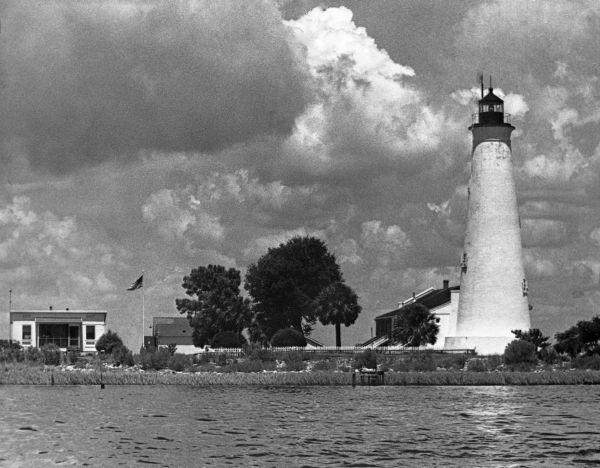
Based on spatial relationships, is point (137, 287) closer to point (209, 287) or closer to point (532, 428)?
point (209, 287)

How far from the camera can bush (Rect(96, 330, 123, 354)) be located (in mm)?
118369

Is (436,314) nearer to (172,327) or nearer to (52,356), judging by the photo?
(52,356)

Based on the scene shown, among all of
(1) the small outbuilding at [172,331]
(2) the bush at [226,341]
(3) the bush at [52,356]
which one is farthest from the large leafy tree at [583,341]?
(1) the small outbuilding at [172,331]

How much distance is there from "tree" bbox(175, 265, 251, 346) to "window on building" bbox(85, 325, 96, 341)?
10.8 meters

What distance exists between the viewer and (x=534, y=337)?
3472 inches

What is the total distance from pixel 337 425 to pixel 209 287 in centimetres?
7820

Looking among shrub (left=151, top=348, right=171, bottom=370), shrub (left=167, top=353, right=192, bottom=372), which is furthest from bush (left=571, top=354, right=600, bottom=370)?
shrub (left=151, top=348, right=171, bottom=370)

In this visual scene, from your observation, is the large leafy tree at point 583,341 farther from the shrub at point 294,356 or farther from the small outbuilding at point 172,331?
the small outbuilding at point 172,331

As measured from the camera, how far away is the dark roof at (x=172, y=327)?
15525 cm

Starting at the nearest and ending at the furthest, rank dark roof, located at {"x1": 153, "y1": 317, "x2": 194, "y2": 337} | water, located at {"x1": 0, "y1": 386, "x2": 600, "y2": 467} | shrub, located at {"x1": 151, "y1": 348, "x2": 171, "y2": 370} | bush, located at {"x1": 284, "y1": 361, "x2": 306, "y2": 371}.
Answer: water, located at {"x1": 0, "y1": 386, "x2": 600, "y2": 467} → bush, located at {"x1": 284, "y1": 361, "x2": 306, "y2": 371} → shrub, located at {"x1": 151, "y1": 348, "x2": 171, "y2": 370} → dark roof, located at {"x1": 153, "y1": 317, "x2": 194, "y2": 337}

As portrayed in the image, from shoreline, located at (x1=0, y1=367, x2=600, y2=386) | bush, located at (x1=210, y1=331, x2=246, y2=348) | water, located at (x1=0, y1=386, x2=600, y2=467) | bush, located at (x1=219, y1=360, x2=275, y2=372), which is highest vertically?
bush, located at (x1=210, y1=331, x2=246, y2=348)

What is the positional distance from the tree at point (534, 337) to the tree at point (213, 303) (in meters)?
44.0

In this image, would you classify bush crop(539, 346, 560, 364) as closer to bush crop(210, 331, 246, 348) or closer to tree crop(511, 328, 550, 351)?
tree crop(511, 328, 550, 351)

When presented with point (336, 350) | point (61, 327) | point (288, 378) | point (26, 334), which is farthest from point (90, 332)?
point (288, 378)
